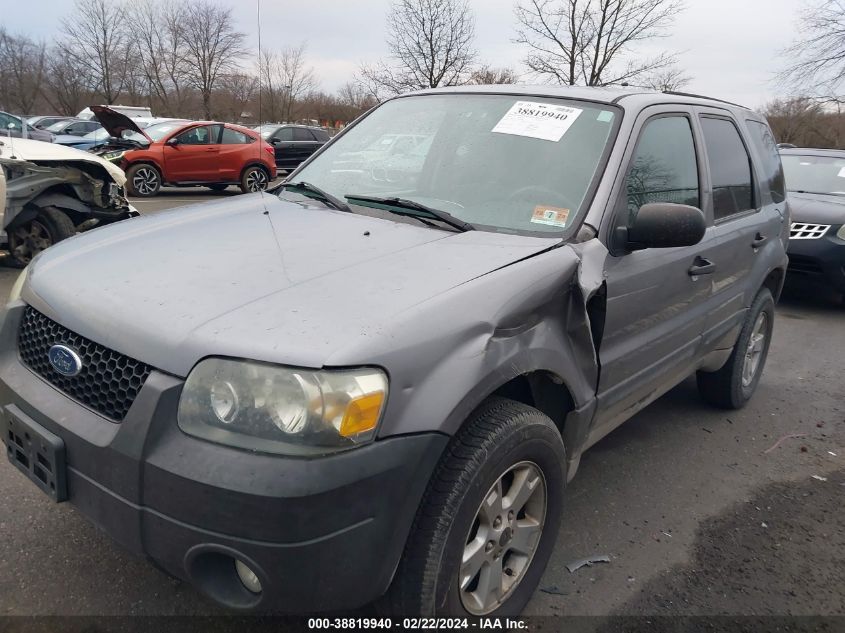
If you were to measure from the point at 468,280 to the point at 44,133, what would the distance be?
68.6ft

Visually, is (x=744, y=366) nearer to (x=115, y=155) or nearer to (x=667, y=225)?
(x=667, y=225)

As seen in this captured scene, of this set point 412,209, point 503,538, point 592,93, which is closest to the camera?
point 503,538

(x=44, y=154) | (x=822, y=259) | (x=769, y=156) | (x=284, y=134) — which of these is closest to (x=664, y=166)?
(x=769, y=156)

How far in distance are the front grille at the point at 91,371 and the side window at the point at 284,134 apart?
17.2m

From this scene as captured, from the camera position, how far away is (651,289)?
2.78 metres

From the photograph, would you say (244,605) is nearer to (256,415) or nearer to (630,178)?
(256,415)

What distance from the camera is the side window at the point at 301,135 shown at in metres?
18.7

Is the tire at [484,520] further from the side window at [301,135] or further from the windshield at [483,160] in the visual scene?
the side window at [301,135]

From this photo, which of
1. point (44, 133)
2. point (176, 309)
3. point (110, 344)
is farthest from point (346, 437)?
point (44, 133)

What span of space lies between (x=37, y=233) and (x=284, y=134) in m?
12.2

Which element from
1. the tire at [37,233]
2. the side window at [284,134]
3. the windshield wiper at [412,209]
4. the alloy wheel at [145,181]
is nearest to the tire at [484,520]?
the windshield wiper at [412,209]

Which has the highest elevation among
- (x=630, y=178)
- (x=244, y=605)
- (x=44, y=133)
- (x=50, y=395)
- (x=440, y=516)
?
(x=44, y=133)

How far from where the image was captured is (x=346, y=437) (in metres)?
1.62

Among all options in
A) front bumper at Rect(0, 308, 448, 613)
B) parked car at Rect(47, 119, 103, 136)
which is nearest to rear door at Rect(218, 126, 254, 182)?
parked car at Rect(47, 119, 103, 136)
